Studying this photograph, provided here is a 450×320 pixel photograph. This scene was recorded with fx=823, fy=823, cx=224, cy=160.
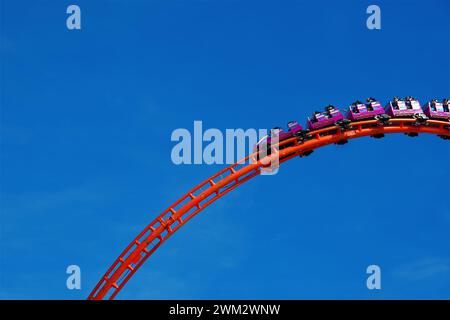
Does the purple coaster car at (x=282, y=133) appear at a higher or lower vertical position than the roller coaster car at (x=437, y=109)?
lower

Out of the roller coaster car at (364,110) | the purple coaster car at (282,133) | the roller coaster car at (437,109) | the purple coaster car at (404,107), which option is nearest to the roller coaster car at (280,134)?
the purple coaster car at (282,133)

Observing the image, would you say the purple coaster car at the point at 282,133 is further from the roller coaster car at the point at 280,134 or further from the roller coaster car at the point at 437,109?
the roller coaster car at the point at 437,109

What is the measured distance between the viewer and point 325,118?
31266 mm

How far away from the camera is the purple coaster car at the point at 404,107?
31672mm

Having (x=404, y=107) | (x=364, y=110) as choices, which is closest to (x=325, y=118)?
(x=364, y=110)

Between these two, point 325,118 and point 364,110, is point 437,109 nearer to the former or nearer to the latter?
point 364,110

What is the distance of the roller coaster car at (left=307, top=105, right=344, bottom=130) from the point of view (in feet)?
102

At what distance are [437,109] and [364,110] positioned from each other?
10.1ft

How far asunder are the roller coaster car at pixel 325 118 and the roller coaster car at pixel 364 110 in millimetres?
451

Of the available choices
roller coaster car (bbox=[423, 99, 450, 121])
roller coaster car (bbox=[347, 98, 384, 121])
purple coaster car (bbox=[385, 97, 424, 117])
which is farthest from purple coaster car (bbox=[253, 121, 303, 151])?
roller coaster car (bbox=[423, 99, 450, 121])
